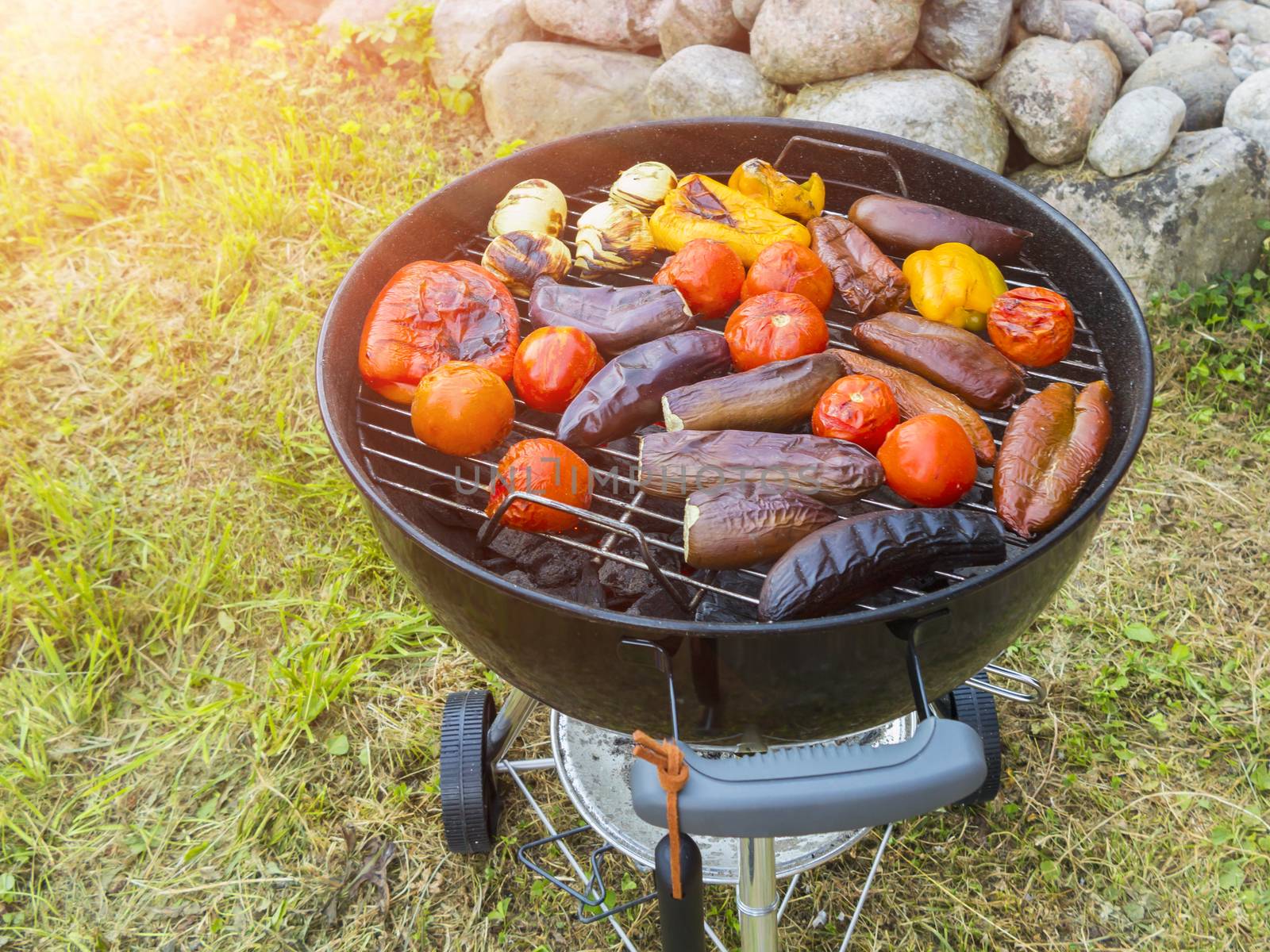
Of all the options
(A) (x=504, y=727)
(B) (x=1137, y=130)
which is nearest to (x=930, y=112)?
(B) (x=1137, y=130)

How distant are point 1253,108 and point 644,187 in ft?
10.2

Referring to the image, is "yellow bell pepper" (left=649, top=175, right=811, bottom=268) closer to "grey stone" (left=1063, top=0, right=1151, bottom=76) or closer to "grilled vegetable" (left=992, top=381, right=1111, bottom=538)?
"grilled vegetable" (left=992, top=381, right=1111, bottom=538)

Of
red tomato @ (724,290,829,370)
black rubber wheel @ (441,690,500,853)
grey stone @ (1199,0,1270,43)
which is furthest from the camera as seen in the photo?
grey stone @ (1199,0,1270,43)

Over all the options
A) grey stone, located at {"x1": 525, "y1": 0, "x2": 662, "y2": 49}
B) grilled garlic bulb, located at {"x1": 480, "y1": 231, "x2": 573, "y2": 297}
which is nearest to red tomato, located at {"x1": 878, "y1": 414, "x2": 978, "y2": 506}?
grilled garlic bulb, located at {"x1": 480, "y1": 231, "x2": 573, "y2": 297}

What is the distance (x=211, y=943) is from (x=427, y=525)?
1562mm

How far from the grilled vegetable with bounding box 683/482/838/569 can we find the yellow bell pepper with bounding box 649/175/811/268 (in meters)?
0.83

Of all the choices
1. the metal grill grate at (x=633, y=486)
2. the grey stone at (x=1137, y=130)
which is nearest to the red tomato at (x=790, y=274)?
the metal grill grate at (x=633, y=486)

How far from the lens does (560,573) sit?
2.03 m

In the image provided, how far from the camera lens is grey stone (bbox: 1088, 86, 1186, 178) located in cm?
389

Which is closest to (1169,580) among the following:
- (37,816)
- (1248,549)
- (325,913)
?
(1248,549)

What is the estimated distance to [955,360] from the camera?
2.05 metres

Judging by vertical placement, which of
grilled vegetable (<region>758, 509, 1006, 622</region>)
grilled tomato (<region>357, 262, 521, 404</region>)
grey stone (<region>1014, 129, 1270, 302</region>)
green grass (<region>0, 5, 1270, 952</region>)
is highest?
grilled tomato (<region>357, 262, 521, 404</region>)

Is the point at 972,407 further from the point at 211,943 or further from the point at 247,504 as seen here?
the point at 247,504

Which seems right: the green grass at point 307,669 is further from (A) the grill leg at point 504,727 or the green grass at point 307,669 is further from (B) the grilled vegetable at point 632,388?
(B) the grilled vegetable at point 632,388
